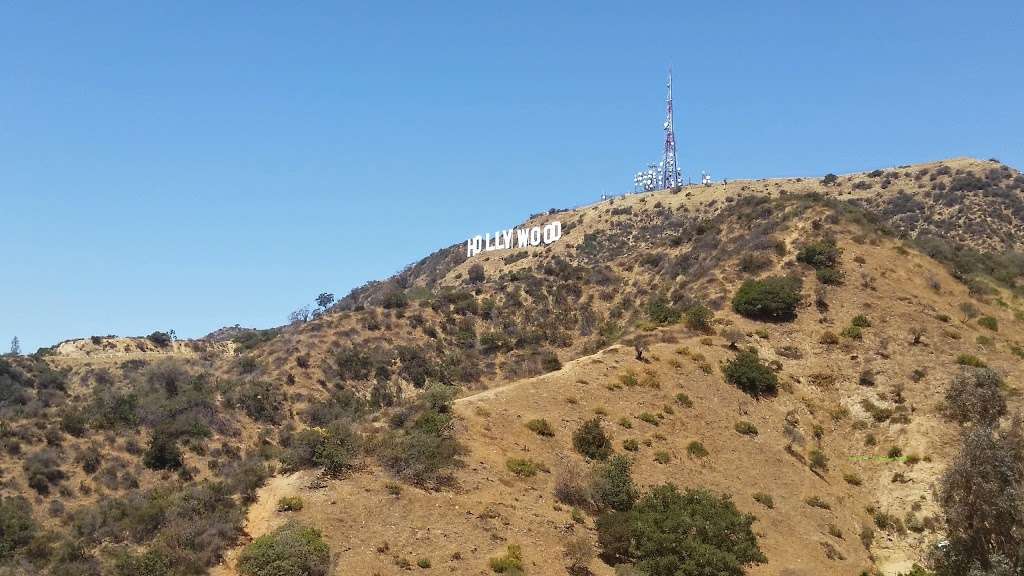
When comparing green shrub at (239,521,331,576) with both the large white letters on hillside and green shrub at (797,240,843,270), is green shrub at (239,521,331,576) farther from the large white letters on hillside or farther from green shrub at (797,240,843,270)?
the large white letters on hillside

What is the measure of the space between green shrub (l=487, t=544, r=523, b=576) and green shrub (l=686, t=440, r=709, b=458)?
12.6 metres

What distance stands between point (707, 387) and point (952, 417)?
11241 mm

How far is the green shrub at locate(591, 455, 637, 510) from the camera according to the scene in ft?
89.2

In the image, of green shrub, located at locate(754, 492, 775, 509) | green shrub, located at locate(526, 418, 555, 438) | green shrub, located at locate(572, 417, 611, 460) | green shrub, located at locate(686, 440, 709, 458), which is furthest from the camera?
green shrub, located at locate(686, 440, 709, 458)

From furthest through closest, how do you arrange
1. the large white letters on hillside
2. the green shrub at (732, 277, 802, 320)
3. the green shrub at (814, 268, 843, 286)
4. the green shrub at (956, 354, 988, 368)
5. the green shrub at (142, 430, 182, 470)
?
the large white letters on hillside, the green shrub at (814, 268, 843, 286), the green shrub at (142, 430, 182, 470), the green shrub at (732, 277, 802, 320), the green shrub at (956, 354, 988, 368)

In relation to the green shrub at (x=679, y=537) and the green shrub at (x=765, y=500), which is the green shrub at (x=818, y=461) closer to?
the green shrub at (x=765, y=500)

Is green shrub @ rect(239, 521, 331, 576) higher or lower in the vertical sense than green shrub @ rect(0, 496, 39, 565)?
higher

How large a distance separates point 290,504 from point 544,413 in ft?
41.8

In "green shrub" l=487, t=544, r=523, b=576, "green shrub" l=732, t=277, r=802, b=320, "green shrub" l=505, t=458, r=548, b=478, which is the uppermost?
"green shrub" l=732, t=277, r=802, b=320

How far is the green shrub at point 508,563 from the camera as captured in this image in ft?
72.6

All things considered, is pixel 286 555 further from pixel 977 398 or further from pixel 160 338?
pixel 160 338

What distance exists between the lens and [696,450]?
109 feet

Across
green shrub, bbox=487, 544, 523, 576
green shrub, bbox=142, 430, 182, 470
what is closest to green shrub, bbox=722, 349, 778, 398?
green shrub, bbox=487, 544, 523, 576

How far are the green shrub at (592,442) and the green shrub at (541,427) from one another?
1.04 meters
